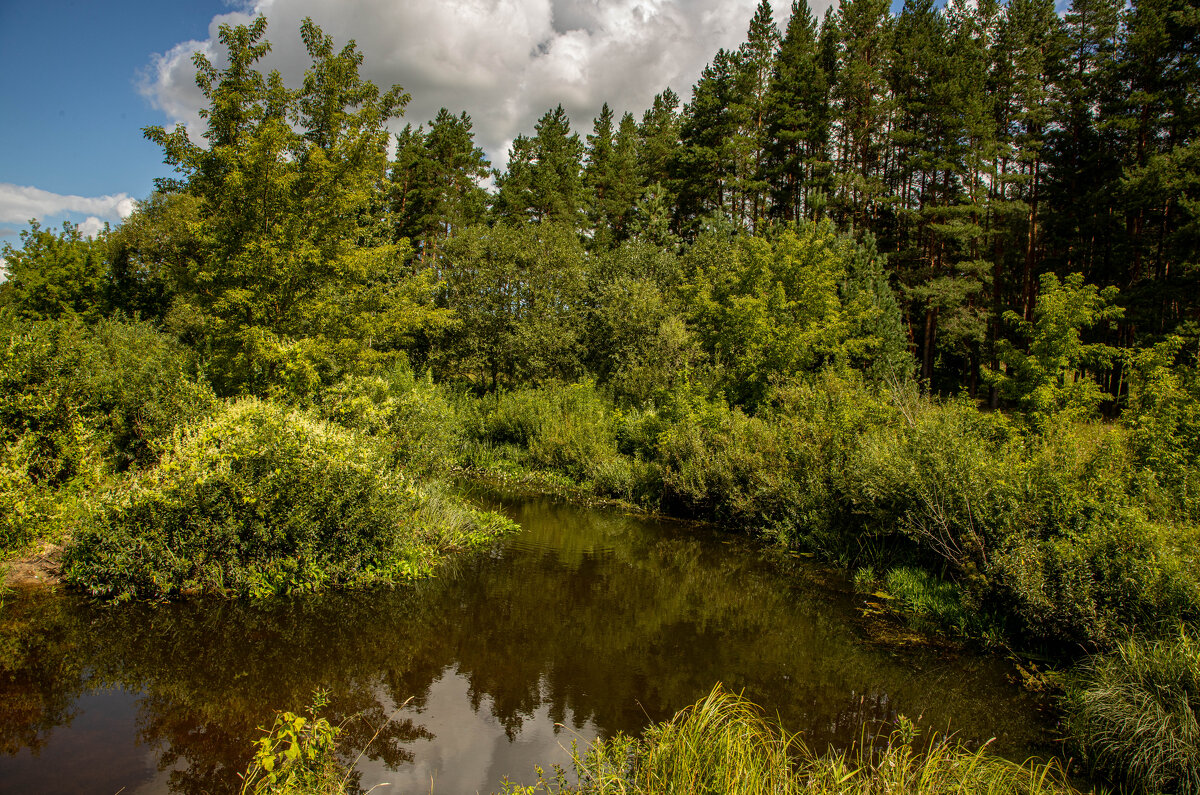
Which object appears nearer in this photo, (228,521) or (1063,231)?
(228,521)

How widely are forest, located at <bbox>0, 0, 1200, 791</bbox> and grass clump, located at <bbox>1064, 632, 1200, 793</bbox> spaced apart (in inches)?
1.3

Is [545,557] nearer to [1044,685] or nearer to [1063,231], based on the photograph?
[1044,685]

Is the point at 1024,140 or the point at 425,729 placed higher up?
the point at 1024,140

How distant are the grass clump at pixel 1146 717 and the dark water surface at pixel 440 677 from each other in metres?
0.66

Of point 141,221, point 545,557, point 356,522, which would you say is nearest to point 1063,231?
point 545,557

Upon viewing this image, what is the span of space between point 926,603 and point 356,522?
9374 mm

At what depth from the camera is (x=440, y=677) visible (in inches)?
298

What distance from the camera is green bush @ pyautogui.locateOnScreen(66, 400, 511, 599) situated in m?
8.48

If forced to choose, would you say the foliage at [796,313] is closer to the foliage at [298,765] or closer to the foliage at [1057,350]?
the foliage at [1057,350]

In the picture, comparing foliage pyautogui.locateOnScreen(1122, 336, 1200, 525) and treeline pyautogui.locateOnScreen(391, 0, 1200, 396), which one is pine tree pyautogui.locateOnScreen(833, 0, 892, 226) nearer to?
treeline pyautogui.locateOnScreen(391, 0, 1200, 396)

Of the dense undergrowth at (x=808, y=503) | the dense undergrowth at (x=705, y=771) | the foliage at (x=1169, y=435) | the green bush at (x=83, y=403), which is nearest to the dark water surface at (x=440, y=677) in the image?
the dense undergrowth at (x=808, y=503)

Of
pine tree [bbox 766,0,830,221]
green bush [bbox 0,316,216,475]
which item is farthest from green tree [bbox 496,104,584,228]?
green bush [bbox 0,316,216,475]

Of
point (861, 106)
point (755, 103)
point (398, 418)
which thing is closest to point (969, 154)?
point (861, 106)

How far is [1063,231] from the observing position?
30.8 meters
